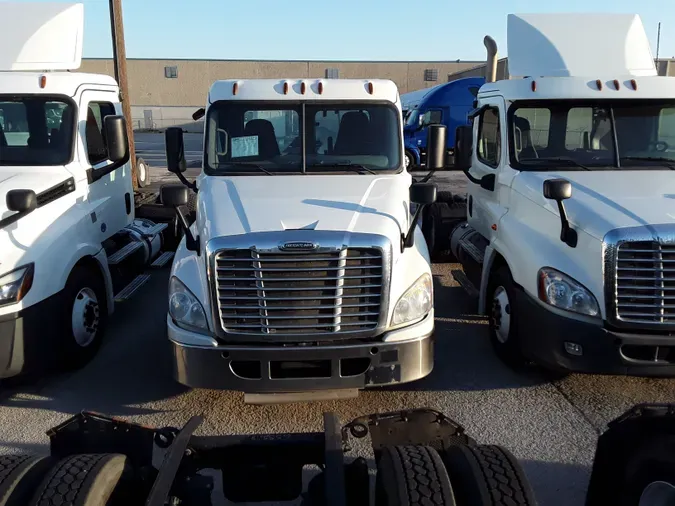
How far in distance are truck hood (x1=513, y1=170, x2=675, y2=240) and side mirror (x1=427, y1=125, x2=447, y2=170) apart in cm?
75

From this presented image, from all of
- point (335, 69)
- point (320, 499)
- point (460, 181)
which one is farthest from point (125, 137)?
point (335, 69)

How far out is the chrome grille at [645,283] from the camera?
13.5ft

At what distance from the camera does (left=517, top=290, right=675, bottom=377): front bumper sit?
415 centimetres

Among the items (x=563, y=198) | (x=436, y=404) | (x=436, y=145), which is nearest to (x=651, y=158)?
(x=563, y=198)

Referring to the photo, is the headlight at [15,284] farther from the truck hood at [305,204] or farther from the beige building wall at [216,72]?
the beige building wall at [216,72]

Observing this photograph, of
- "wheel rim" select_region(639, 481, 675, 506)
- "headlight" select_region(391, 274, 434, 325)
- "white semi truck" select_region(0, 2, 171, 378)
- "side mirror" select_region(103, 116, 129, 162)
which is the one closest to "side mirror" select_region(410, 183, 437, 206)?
"headlight" select_region(391, 274, 434, 325)

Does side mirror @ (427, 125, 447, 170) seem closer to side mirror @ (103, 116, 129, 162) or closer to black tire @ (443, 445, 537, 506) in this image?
side mirror @ (103, 116, 129, 162)

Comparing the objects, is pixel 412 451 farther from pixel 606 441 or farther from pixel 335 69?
pixel 335 69

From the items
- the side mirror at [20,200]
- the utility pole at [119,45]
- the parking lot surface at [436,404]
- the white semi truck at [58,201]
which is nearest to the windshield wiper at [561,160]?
the parking lot surface at [436,404]

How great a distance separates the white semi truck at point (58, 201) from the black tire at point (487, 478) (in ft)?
11.2

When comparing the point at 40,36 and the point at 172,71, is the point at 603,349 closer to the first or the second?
the point at 40,36

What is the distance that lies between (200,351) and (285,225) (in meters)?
1.02

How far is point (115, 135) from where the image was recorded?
5.81 metres

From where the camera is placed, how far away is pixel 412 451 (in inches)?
101
